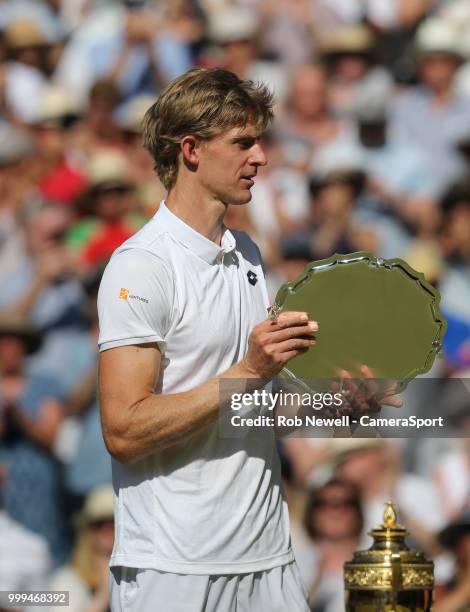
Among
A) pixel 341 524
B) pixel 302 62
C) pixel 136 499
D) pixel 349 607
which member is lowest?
pixel 349 607

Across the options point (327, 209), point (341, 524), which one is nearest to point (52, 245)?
point (327, 209)

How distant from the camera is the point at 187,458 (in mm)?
2156

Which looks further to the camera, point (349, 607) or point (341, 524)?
point (341, 524)

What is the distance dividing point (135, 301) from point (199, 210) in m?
0.28

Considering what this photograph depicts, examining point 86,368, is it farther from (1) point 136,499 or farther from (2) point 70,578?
(1) point 136,499

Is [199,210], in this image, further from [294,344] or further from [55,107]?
[55,107]

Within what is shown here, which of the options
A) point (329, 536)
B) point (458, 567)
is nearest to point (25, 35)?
point (329, 536)

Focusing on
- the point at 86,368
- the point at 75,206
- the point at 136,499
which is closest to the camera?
the point at 136,499

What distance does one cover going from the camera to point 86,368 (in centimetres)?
428

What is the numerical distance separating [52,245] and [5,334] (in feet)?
1.33

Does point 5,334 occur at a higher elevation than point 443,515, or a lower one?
higher

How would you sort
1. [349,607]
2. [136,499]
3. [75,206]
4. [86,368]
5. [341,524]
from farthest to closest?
1. [75,206]
2. [86,368]
3. [341,524]
4. [136,499]
5. [349,607]

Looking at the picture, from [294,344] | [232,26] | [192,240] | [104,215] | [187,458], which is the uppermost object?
[232,26]

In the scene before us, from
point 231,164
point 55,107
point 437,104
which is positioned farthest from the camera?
point 55,107
